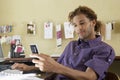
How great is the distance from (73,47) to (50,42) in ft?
3.30

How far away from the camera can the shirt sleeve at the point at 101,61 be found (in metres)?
1.53

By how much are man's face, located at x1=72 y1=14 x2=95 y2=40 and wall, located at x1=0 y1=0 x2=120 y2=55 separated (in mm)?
890

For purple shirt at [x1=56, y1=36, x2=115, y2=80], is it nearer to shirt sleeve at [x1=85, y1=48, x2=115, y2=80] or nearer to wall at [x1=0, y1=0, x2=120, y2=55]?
shirt sleeve at [x1=85, y1=48, x2=115, y2=80]

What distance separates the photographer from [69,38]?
274cm

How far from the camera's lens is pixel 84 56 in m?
1.67

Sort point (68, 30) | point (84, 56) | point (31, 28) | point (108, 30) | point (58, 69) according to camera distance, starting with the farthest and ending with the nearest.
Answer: point (31, 28) < point (68, 30) < point (108, 30) < point (84, 56) < point (58, 69)

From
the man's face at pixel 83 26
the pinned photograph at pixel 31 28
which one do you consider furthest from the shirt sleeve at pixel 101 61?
the pinned photograph at pixel 31 28

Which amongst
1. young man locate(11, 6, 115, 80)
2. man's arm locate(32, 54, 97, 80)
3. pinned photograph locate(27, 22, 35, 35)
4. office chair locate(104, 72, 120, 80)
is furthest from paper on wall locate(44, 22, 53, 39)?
man's arm locate(32, 54, 97, 80)

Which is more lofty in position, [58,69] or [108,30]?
[108,30]

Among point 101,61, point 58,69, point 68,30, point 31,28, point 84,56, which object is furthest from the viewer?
point 31,28

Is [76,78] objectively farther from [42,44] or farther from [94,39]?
[42,44]

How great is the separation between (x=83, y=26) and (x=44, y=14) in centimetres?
114

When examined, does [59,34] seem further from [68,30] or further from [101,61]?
[101,61]

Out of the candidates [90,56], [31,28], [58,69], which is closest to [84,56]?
[90,56]
